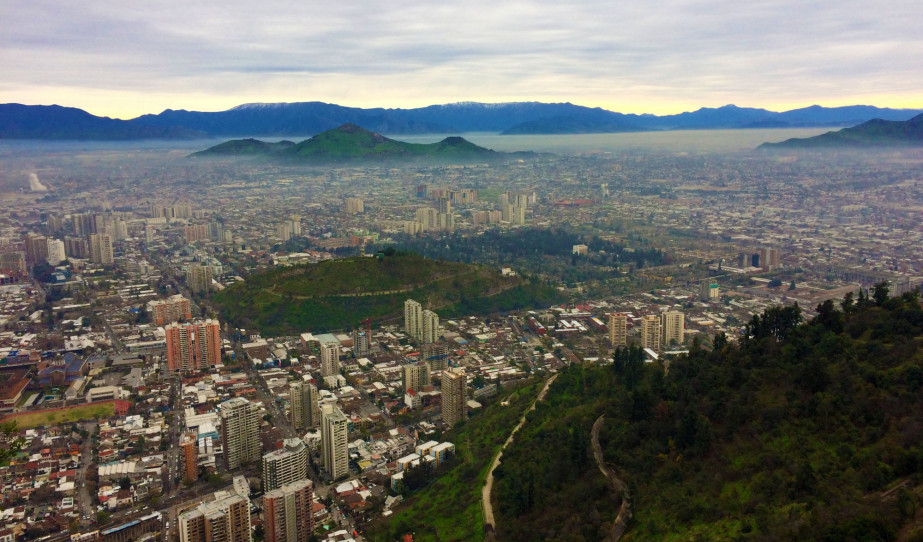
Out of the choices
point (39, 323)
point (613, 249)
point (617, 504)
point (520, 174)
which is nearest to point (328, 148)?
point (520, 174)

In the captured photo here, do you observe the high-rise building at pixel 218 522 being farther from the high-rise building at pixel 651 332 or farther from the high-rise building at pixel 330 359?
the high-rise building at pixel 651 332

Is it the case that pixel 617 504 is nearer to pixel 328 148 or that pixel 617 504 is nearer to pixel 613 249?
pixel 613 249

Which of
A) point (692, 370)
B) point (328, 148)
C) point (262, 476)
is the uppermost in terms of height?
point (328, 148)

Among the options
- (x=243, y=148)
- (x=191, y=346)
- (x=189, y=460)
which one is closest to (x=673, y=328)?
(x=189, y=460)

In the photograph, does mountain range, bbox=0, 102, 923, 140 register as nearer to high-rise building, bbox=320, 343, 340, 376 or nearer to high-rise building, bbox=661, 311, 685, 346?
high-rise building, bbox=320, 343, 340, 376

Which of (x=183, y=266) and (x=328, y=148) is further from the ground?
(x=328, y=148)

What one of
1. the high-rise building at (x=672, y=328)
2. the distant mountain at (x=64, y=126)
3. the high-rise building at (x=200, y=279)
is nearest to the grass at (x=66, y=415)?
the high-rise building at (x=200, y=279)

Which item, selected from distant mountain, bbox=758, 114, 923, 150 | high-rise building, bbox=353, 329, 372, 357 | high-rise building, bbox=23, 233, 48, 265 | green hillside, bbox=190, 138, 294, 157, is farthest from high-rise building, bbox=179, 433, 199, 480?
green hillside, bbox=190, 138, 294, 157
